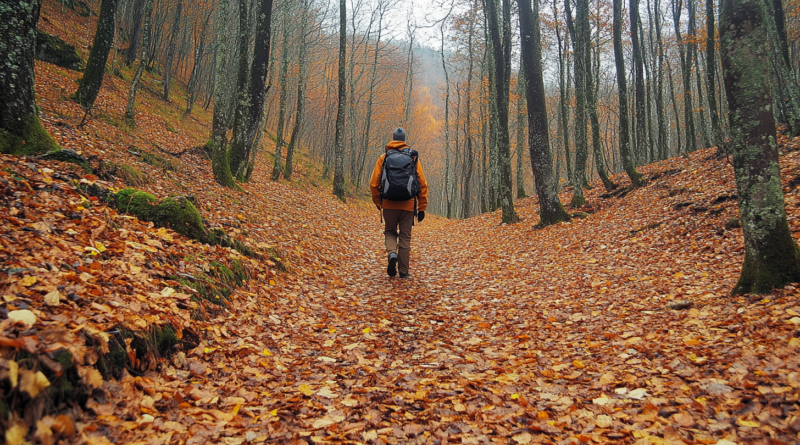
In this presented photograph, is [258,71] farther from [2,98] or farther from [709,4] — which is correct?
[709,4]

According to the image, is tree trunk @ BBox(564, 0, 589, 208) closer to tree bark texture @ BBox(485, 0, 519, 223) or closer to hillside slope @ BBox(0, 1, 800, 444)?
tree bark texture @ BBox(485, 0, 519, 223)

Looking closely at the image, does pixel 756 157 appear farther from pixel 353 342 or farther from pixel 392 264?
pixel 392 264

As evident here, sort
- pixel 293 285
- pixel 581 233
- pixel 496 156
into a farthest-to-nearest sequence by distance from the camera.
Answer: pixel 496 156 < pixel 581 233 < pixel 293 285

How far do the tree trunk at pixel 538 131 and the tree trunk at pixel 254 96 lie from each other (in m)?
7.73

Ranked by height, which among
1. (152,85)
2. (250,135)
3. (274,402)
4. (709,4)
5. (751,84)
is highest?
(152,85)

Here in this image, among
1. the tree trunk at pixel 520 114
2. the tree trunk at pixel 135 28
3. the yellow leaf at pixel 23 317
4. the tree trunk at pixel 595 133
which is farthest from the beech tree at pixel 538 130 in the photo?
the tree trunk at pixel 135 28

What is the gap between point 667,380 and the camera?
2.97 m

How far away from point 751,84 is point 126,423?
6635 millimetres

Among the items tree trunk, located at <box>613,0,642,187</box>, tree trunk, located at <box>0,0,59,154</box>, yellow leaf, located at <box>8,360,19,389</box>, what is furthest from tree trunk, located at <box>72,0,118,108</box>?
tree trunk, located at <box>613,0,642,187</box>

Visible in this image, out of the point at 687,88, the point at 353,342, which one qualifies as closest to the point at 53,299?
the point at 353,342

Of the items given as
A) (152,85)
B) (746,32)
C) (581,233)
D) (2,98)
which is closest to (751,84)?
(746,32)

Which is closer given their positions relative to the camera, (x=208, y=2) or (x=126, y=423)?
(x=126, y=423)

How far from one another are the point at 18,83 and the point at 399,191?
222 inches

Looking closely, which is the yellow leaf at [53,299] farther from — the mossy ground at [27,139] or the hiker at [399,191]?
the hiker at [399,191]
